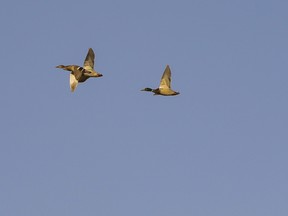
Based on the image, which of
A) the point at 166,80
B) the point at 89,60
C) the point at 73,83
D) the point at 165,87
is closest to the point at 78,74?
the point at 73,83

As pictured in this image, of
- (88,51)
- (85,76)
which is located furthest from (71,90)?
(88,51)

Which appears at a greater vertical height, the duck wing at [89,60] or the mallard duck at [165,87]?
the duck wing at [89,60]

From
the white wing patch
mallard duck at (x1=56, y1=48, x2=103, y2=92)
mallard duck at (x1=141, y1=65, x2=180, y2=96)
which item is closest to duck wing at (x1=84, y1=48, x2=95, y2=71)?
mallard duck at (x1=56, y1=48, x2=103, y2=92)

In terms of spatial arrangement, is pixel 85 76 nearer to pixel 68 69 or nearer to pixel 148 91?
pixel 68 69

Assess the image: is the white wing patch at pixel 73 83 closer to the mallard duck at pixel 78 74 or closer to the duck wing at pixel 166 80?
the mallard duck at pixel 78 74

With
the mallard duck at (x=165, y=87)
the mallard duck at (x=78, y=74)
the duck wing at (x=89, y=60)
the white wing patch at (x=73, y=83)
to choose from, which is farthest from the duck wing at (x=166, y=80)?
the white wing patch at (x=73, y=83)

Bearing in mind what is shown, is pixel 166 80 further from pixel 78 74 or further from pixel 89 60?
pixel 78 74

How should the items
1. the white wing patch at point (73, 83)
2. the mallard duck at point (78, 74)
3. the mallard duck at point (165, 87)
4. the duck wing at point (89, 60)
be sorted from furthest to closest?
the mallard duck at point (165, 87), the duck wing at point (89, 60), the mallard duck at point (78, 74), the white wing patch at point (73, 83)

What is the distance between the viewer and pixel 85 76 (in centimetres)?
13325

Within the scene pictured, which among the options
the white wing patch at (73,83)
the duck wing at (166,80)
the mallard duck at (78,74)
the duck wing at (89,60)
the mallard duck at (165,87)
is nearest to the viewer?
the white wing patch at (73,83)

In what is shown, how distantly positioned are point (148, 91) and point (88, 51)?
1197 cm

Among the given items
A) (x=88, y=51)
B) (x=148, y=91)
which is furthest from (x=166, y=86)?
(x=88, y=51)

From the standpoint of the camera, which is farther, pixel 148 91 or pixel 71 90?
pixel 148 91

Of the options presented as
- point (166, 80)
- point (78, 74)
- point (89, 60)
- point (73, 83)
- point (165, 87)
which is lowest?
point (165, 87)
